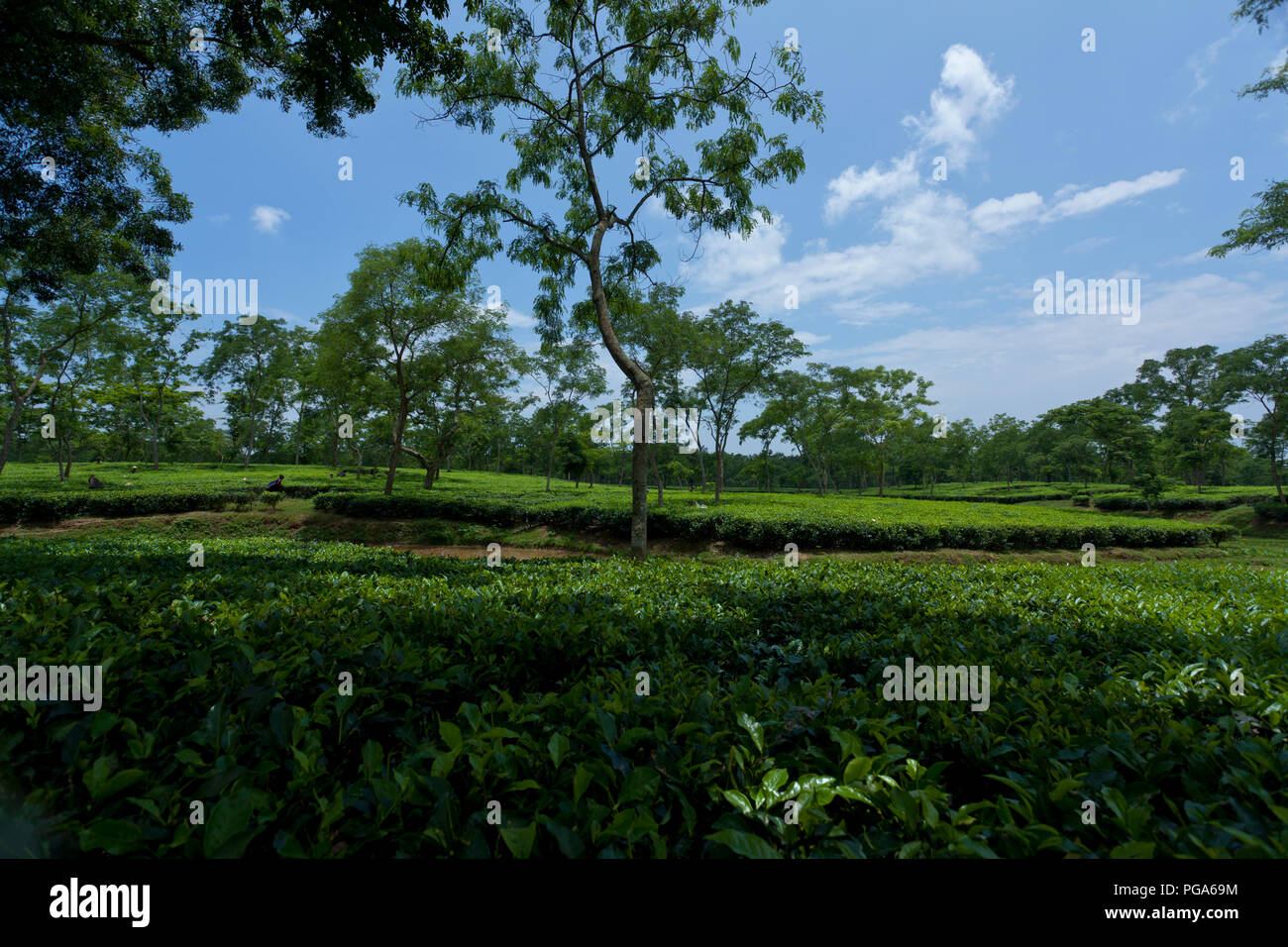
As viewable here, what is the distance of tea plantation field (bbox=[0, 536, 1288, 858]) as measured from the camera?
1171 mm

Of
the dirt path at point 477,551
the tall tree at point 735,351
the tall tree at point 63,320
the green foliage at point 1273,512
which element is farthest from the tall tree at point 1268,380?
the tall tree at point 63,320

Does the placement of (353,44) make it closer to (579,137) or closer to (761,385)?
(579,137)

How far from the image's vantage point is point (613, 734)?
152cm

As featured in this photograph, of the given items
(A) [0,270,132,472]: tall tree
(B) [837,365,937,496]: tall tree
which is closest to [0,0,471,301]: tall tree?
(A) [0,270,132,472]: tall tree

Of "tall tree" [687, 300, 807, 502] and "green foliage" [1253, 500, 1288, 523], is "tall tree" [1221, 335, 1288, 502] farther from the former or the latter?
"tall tree" [687, 300, 807, 502]

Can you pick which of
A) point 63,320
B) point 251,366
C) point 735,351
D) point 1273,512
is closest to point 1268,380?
point 1273,512

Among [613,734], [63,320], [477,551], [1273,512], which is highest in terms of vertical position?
[63,320]

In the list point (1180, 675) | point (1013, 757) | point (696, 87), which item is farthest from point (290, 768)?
A: point (696, 87)

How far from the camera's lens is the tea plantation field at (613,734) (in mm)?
1171

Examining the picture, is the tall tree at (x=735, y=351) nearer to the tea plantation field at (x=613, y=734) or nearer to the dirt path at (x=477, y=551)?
the dirt path at (x=477, y=551)

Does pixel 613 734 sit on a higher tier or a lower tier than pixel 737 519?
higher

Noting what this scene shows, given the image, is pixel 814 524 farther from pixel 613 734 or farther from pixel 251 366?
pixel 251 366

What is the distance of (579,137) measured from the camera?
30.1ft
